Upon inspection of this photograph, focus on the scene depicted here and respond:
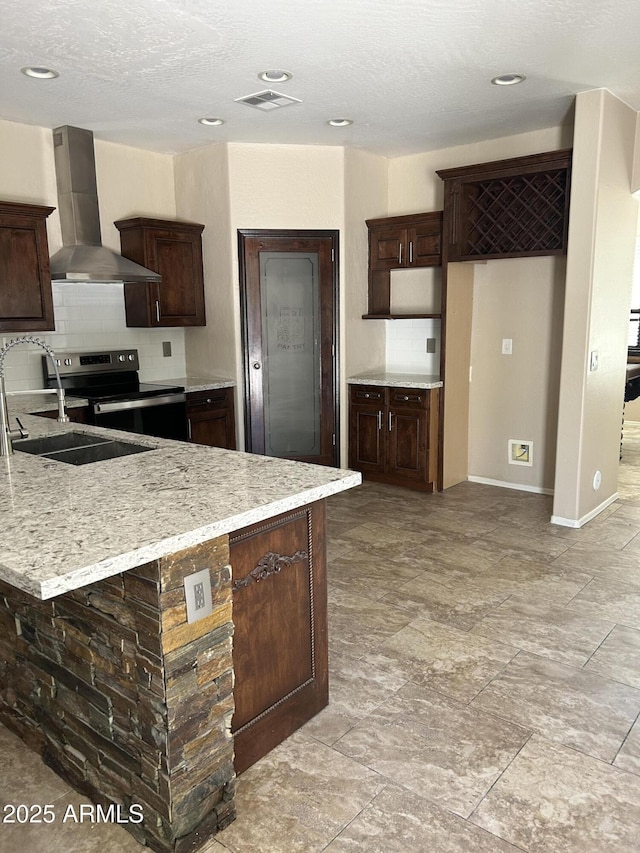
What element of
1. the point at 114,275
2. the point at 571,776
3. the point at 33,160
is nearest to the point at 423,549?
the point at 571,776

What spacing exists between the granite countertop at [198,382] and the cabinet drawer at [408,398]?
1.32m

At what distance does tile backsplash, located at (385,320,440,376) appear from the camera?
18.5 feet

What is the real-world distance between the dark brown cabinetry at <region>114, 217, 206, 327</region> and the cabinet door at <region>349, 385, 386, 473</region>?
149 cm

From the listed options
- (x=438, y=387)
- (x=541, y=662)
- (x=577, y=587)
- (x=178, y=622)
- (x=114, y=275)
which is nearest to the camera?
(x=178, y=622)

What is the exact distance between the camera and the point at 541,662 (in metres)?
2.74

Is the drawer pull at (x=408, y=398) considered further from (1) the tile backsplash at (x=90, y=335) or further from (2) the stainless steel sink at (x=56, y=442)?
(2) the stainless steel sink at (x=56, y=442)

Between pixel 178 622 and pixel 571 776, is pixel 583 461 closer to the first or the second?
pixel 571 776

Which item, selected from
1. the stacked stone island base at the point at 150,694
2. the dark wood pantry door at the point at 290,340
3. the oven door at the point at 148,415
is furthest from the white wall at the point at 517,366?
the stacked stone island base at the point at 150,694

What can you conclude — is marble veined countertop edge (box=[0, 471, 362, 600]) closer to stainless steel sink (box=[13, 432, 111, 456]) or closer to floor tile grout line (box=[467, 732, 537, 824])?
floor tile grout line (box=[467, 732, 537, 824])

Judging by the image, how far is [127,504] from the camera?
1869 millimetres

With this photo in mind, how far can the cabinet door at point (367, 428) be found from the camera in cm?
538

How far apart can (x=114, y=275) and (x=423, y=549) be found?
2824 millimetres

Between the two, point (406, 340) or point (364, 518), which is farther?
point (406, 340)

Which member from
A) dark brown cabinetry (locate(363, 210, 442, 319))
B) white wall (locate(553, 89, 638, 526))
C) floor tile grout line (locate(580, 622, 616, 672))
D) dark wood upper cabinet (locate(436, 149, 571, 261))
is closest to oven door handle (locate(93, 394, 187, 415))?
dark brown cabinetry (locate(363, 210, 442, 319))
